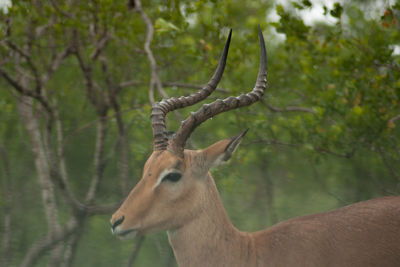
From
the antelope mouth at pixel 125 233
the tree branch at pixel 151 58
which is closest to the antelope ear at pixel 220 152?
the antelope mouth at pixel 125 233

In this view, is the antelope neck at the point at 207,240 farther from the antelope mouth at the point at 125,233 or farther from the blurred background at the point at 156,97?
the blurred background at the point at 156,97

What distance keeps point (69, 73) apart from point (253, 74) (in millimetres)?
3551

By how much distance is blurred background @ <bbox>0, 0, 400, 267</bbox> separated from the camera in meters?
5.73

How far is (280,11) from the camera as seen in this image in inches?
222

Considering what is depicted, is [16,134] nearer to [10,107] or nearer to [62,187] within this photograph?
[10,107]

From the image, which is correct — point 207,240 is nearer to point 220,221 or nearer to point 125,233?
point 220,221

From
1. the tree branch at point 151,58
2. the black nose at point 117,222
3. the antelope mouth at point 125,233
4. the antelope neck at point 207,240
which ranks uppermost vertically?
the tree branch at point 151,58

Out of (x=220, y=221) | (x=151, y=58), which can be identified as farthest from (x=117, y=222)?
(x=151, y=58)

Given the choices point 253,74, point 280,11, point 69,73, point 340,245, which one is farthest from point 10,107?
point 340,245

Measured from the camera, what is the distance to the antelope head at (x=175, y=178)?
4.04m

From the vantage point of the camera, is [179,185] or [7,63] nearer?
[179,185]

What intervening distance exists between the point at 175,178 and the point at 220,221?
55 cm

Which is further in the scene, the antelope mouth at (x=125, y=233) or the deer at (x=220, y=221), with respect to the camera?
the deer at (x=220, y=221)

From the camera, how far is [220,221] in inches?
173
